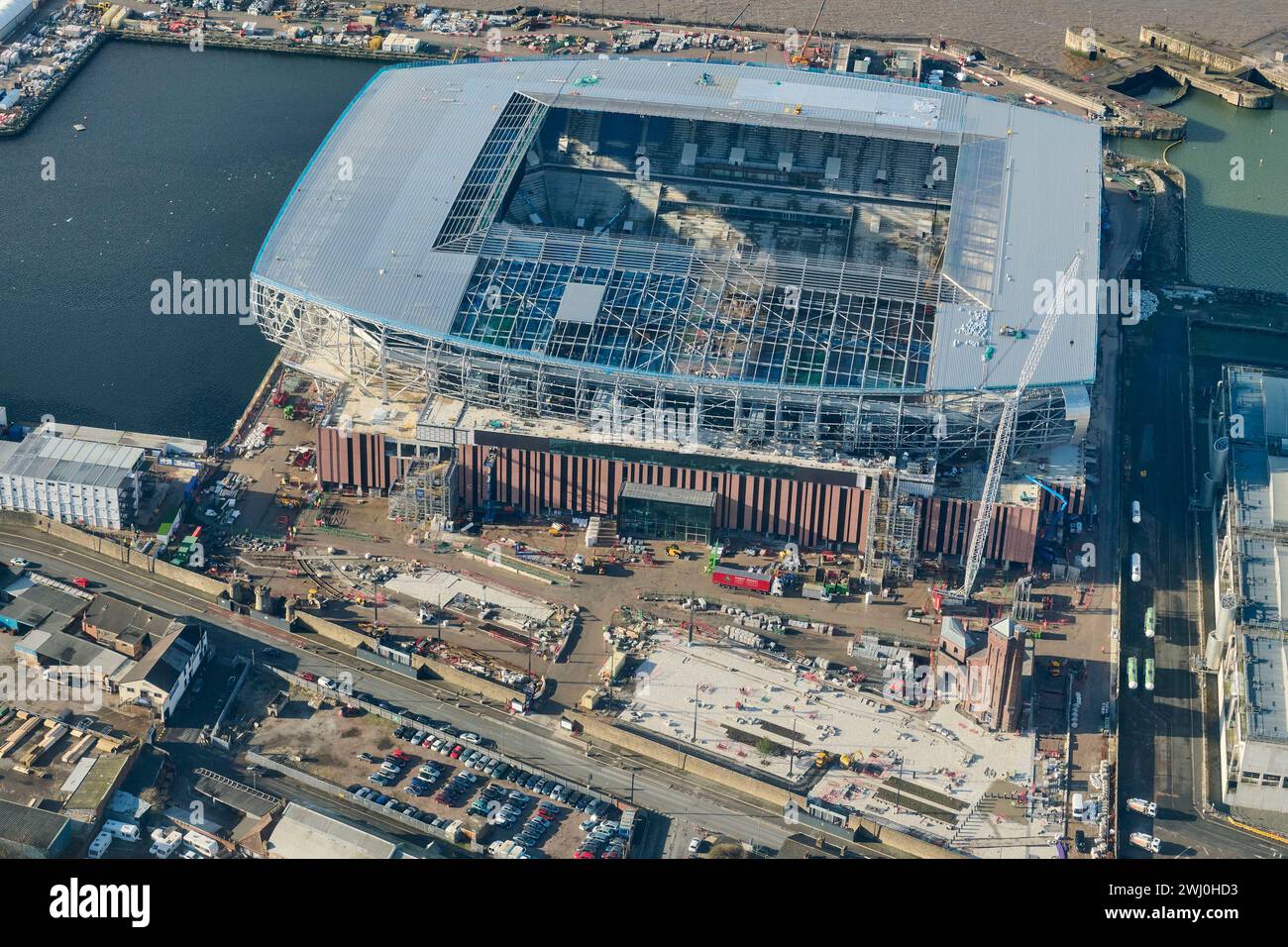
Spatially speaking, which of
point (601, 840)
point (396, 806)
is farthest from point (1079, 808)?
point (396, 806)

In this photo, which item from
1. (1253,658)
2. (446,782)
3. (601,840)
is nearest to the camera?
(601,840)

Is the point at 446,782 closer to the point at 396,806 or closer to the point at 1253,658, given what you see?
the point at 396,806

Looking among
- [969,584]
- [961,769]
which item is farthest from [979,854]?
[969,584]

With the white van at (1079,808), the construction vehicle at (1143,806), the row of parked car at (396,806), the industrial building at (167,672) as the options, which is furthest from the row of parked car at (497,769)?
the construction vehicle at (1143,806)

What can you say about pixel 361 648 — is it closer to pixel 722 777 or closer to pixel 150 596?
pixel 150 596

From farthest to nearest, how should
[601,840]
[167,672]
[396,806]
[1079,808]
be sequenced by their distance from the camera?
[167,672], [1079,808], [396,806], [601,840]

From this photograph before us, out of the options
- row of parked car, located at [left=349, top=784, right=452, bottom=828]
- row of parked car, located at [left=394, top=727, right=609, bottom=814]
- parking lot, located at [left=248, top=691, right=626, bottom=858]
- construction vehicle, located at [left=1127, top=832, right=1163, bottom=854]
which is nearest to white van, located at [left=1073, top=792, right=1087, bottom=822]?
construction vehicle, located at [left=1127, top=832, right=1163, bottom=854]
